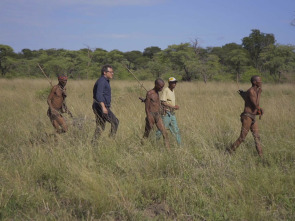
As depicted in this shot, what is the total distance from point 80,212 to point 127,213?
524 mm

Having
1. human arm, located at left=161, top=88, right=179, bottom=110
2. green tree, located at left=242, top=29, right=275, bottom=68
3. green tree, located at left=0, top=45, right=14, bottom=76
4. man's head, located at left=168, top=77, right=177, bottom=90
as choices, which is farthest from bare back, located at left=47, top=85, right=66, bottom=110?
green tree, located at left=242, top=29, right=275, bottom=68

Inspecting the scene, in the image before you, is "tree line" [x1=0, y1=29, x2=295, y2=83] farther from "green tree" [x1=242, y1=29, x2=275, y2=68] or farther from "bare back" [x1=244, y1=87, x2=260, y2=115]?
"bare back" [x1=244, y1=87, x2=260, y2=115]

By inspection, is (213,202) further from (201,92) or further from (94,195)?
(201,92)

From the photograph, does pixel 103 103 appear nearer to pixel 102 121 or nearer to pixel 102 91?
pixel 102 91

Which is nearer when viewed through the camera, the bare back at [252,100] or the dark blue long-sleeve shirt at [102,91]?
the bare back at [252,100]

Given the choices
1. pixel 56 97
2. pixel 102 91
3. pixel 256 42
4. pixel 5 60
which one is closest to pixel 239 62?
pixel 256 42

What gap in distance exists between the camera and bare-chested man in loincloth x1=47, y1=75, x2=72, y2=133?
19.2 feet

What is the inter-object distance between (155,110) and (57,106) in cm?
200

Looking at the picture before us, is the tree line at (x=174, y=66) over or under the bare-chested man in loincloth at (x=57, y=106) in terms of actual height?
over

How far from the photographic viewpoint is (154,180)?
A: 4043mm

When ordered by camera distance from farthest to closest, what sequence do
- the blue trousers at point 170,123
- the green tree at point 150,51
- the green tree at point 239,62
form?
the green tree at point 150,51, the green tree at point 239,62, the blue trousers at point 170,123

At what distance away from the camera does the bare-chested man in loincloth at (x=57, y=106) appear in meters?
5.86

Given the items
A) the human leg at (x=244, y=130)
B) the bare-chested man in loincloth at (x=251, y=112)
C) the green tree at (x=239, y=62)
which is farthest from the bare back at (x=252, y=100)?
the green tree at (x=239, y=62)

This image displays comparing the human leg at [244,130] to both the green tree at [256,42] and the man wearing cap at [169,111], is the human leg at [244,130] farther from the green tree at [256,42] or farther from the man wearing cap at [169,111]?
the green tree at [256,42]
